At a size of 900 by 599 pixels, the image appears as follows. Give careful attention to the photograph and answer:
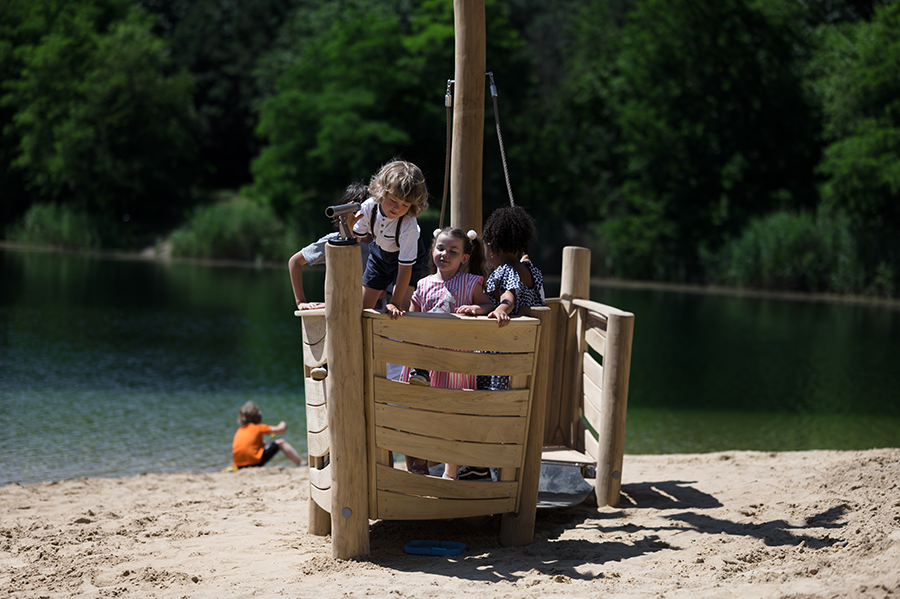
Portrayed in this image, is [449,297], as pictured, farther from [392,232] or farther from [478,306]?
[392,232]

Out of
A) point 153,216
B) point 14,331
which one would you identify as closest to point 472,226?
point 14,331

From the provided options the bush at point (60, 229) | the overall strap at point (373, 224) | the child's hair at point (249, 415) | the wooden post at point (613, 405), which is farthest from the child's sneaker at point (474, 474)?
the bush at point (60, 229)

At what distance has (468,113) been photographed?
5.51 metres

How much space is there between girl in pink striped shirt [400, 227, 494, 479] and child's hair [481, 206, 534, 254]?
0.38ft

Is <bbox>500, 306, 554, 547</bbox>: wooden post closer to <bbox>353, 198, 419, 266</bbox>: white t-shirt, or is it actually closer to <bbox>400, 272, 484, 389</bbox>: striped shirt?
<bbox>400, 272, 484, 389</bbox>: striped shirt

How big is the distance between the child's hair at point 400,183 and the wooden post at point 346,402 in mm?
472

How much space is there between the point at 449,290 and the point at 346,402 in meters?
0.98

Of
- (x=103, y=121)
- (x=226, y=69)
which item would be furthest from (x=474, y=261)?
(x=226, y=69)

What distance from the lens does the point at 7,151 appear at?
4647cm

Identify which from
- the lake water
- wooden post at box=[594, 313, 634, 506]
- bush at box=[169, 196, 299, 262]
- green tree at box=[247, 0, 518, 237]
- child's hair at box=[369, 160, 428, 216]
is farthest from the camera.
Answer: green tree at box=[247, 0, 518, 237]

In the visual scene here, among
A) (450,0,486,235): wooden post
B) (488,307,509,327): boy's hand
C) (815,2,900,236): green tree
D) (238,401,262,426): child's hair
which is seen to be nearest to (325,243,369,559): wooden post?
(488,307,509,327): boy's hand

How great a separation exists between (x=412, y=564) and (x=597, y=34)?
136ft

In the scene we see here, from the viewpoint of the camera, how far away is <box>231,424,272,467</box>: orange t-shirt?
7465 mm

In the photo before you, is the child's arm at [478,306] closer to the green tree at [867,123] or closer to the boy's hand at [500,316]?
the boy's hand at [500,316]
